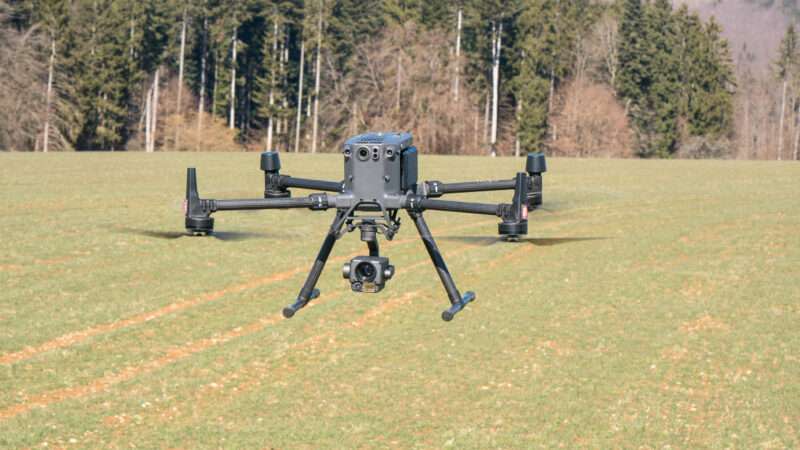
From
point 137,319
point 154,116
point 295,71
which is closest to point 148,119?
point 154,116

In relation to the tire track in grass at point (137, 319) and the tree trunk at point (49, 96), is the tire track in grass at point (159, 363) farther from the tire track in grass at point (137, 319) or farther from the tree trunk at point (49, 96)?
the tree trunk at point (49, 96)

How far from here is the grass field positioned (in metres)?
43.0

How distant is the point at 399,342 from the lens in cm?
5219

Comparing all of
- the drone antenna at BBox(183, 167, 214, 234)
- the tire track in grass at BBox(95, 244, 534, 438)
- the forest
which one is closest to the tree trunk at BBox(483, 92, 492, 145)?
the forest

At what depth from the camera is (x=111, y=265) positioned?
6306 centimetres

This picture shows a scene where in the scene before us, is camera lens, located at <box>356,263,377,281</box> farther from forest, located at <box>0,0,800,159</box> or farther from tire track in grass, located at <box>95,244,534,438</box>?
forest, located at <box>0,0,800,159</box>

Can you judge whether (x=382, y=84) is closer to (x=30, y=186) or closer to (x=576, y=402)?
(x=30, y=186)

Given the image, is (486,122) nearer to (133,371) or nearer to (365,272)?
(133,371)

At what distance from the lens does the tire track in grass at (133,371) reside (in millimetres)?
42281

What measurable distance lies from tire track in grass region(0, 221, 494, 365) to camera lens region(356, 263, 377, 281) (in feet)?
105

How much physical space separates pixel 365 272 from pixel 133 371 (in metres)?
40.5

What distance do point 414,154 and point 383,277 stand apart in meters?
0.99

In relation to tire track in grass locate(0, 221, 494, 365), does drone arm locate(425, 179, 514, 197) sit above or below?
above

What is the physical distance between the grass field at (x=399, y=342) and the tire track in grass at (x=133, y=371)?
0.10 meters
